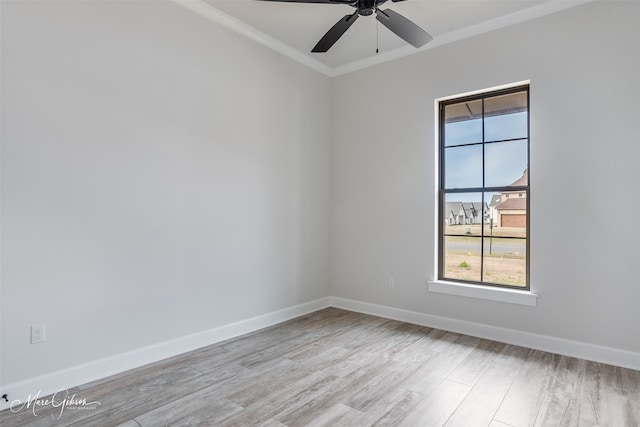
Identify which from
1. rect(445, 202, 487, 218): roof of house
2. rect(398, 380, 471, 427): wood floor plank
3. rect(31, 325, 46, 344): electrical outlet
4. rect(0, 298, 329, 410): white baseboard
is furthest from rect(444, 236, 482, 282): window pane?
rect(31, 325, 46, 344): electrical outlet

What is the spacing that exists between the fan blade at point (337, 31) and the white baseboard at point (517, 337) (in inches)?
109

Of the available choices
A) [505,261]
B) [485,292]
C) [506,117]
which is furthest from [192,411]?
[506,117]

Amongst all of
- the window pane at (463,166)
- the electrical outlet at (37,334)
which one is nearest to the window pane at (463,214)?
the window pane at (463,166)

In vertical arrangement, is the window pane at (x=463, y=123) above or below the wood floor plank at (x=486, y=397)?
above

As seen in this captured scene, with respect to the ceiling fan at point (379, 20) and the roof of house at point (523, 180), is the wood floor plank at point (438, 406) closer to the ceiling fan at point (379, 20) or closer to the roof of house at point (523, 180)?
the roof of house at point (523, 180)

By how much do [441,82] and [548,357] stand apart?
107 inches

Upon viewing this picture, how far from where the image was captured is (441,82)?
357 cm

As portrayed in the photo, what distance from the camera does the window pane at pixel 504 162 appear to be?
10.6 ft

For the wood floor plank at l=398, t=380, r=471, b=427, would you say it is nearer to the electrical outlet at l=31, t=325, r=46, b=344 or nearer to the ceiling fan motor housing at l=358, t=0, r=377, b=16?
the electrical outlet at l=31, t=325, r=46, b=344

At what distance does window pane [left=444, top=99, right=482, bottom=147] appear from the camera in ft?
11.5

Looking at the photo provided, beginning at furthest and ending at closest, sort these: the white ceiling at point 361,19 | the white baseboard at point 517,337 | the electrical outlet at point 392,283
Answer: the electrical outlet at point 392,283 → the white ceiling at point 361,19 → the white baseboard at point 517,337

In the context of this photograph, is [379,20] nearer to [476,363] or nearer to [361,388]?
[361,388]

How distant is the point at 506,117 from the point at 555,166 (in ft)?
2.25

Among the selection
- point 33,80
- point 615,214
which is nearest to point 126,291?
point 33,80
